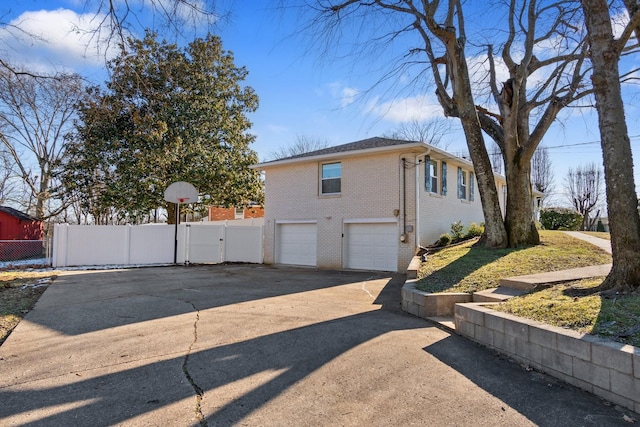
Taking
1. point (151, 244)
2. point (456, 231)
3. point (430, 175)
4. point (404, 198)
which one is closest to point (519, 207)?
point (404, 198)

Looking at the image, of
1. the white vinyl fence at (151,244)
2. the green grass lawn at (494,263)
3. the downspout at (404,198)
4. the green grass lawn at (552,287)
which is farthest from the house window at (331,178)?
the green grass lawn at (494,263)

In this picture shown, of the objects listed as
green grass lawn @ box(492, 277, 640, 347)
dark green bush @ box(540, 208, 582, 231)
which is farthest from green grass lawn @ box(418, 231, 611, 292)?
dark green bush @ box(540, 208, 582, 231)

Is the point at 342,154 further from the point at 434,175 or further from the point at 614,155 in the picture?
the point at 614,155

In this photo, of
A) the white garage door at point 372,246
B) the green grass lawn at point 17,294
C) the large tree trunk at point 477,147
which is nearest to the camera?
the green grass lawn at point 17,294

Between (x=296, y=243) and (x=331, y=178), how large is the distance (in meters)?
2.95

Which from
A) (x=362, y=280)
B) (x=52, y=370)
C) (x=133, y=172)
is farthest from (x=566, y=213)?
(x=52, y=370)

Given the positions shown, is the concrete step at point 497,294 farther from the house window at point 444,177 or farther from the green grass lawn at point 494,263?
the house window at point 444,177

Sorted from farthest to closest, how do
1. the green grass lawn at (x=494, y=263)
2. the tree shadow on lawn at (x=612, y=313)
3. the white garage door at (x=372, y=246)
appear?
the white garage door at (x=372, y=246) → the green grass lawn at (x=494, y=263) → the tree shadow on lawn at (x=612, y=313)

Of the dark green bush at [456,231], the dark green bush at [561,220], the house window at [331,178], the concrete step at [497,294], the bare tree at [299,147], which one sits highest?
the bare tree at [299,147]

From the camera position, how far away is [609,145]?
540 cm

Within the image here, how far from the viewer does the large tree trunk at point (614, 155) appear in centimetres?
508

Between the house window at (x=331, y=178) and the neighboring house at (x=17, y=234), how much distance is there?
444 inches

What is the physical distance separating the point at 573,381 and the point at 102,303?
747 centimetres

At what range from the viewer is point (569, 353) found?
3.76 m
